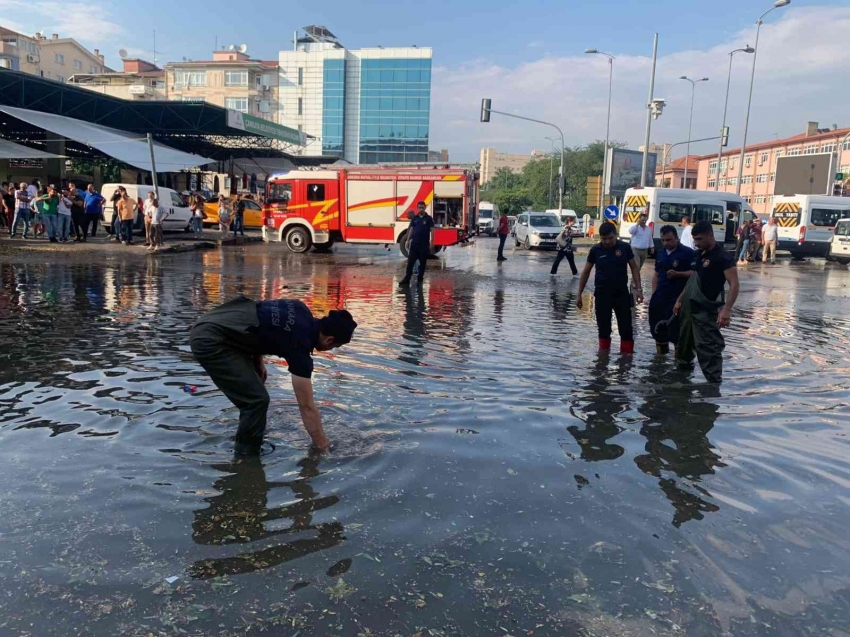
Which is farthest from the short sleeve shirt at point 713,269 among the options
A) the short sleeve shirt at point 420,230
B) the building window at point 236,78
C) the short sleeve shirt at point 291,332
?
the building window at point 236,78

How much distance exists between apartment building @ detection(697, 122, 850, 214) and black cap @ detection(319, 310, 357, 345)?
70177 mm

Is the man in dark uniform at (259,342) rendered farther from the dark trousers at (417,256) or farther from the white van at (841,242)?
the white van at (841,242)

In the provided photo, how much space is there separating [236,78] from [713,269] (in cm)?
8267

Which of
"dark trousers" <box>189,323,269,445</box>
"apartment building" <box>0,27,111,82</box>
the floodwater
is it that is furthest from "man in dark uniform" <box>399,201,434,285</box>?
"apartment building" <box>0,27,111,82</box>

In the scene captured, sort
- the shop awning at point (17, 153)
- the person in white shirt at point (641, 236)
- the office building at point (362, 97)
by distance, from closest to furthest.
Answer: the person in white shirt at point (641, 236) → the shop awning at point (17, 153) → the office building at point (362, 97)

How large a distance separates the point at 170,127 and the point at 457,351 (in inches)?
1323

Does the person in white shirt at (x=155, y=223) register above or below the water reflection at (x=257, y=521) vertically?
above

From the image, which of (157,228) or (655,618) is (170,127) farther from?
Result: (655,618)

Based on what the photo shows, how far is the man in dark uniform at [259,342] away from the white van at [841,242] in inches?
1093

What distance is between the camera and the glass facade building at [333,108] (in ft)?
306

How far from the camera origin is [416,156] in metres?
95.3

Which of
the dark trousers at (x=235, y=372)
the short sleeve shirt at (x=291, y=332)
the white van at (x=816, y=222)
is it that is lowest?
the dark trousers at (x=235, y=372)

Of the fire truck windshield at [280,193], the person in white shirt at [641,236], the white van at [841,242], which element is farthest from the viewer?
the white van at [841,242]

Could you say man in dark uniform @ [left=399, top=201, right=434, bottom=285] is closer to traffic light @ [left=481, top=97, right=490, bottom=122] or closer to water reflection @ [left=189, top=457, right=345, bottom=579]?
water reflection @ [left=189, top=457, right=345, bottom=579]
